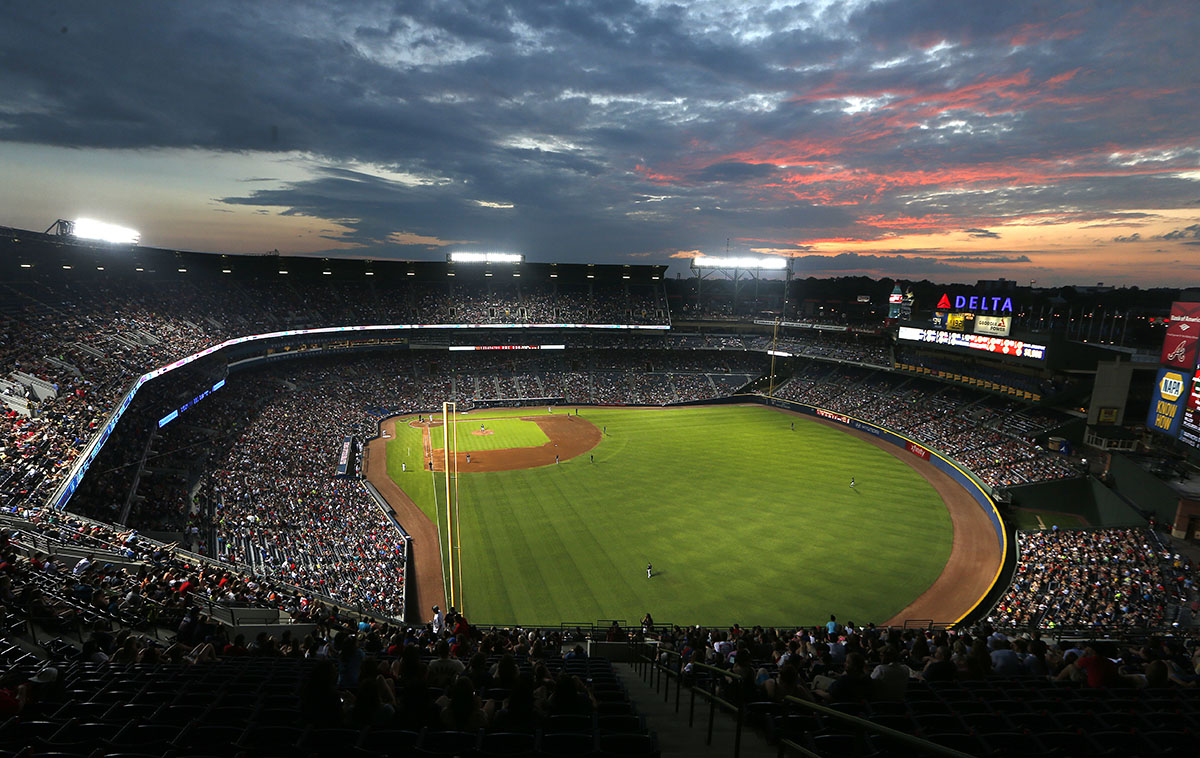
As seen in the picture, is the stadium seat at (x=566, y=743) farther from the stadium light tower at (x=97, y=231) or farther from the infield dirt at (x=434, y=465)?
the stadium light tower at (x=97, y=231)

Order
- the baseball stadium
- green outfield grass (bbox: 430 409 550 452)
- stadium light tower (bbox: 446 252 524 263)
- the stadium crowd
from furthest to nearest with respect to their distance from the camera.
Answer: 1. stadium light tower (bbox: 446 252 524 263)
2. green outfield grass (bbox: 430 409 550 452)
3. the stadium crowd
4. the baseball stadium

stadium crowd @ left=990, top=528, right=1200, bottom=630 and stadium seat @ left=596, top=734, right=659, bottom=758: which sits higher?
stadium seat @ left=596, top=734, right=659, bottom=758

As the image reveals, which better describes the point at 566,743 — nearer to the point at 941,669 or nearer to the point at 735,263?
the point at 941,669

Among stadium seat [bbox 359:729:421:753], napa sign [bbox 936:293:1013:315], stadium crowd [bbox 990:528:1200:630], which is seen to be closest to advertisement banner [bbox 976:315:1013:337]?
napa sign [bbox 936:293:1013:315]

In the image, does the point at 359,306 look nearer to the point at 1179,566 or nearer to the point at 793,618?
the point at 793,618

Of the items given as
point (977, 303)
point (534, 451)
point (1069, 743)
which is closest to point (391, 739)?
point (1069, 743)

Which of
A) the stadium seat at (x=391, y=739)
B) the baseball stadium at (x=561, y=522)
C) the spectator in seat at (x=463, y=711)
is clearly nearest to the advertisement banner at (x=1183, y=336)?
the baseball stadium at (x=561, y=522)

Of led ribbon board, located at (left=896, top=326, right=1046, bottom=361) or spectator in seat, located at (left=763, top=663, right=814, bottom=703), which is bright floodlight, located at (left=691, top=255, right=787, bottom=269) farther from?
spectator in seat, located at (left=763, top=663, right=814, bottom=703)
